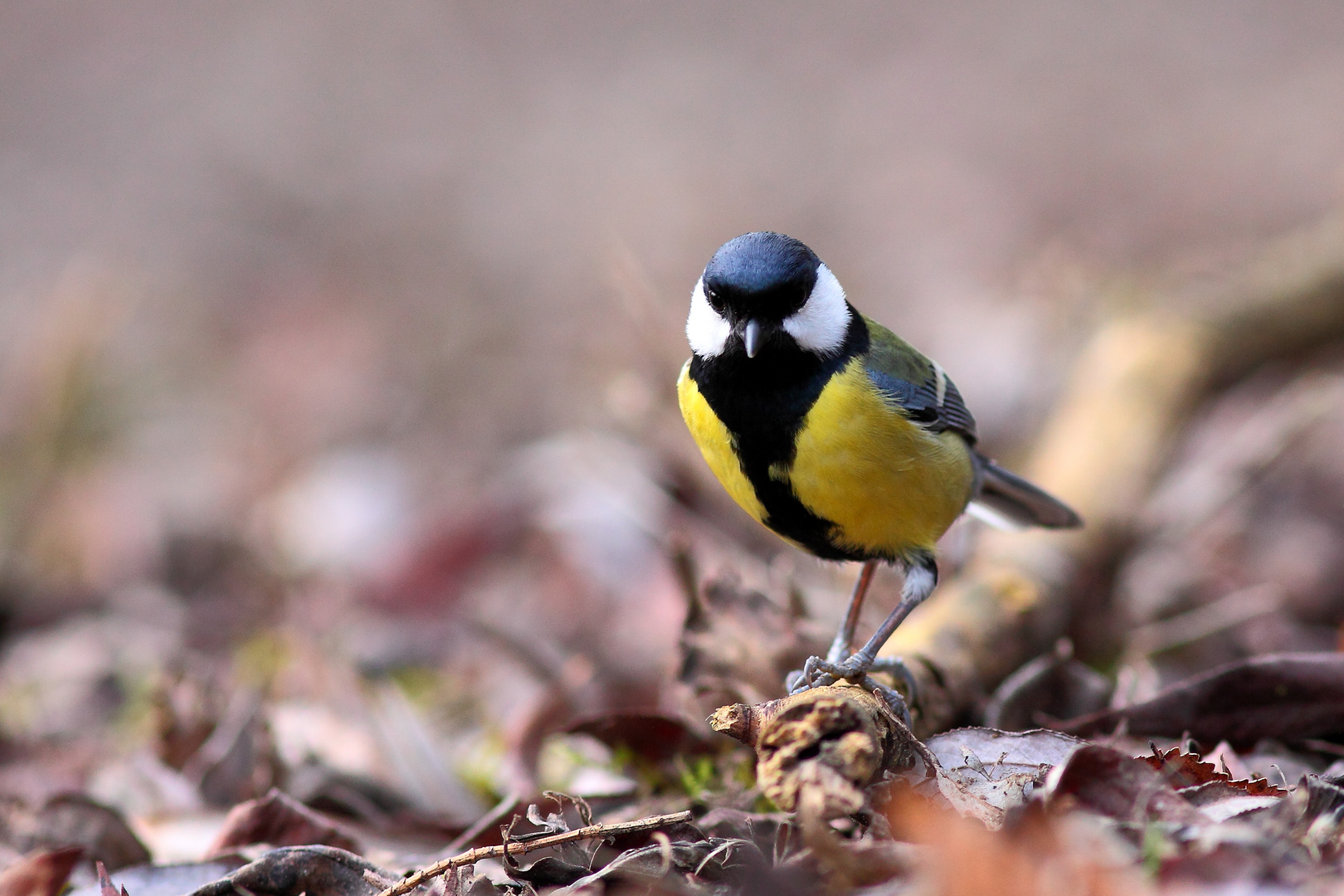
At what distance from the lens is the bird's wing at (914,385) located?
3.29 metres

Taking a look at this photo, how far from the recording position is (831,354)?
3.24m

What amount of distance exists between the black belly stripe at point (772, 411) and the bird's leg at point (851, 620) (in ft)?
0.89

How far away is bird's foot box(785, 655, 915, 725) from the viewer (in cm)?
276

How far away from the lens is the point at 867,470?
10.0ft

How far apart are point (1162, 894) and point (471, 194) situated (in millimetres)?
9231

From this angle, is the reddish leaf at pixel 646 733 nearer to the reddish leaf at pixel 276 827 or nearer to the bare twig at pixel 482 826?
the bare twig at pixel 482 826

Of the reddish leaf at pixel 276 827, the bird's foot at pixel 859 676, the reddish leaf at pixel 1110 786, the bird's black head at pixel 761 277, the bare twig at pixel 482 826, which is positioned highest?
the bird's black head at pixel 761 277

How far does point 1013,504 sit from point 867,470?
3.53 feet

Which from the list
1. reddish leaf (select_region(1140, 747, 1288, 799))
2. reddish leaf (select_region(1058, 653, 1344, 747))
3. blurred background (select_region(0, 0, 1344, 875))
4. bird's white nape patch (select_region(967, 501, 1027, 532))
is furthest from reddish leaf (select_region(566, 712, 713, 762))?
bird's white nape patch (select_region(967, 501, 1027, 532))

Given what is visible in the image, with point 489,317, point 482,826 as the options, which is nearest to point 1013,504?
point 482,826

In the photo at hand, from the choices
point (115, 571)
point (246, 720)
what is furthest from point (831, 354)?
point (115, 571)

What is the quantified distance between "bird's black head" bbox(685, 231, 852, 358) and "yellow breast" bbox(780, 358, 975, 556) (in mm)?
164

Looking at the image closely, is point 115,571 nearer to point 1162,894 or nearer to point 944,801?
point 944,801

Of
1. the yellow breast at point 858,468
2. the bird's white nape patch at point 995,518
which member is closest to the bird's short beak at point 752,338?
the yellow breast at point 858,468
